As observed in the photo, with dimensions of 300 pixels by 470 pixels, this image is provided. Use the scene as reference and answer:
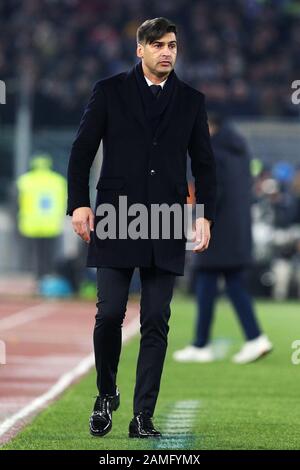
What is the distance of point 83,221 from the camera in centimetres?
741

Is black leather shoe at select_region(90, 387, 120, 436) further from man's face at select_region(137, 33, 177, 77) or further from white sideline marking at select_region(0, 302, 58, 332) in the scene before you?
white sideline marking at select_region(0, 302, 58, 332)

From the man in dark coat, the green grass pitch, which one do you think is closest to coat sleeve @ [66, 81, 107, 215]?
the man in dark coat

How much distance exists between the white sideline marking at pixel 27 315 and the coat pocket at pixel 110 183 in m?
8.86

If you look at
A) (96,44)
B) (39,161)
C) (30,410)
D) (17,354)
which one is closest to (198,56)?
(96,44)

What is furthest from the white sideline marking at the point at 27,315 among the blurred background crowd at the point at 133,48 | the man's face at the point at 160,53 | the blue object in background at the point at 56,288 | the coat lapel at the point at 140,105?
the man's face at the point at 160,53

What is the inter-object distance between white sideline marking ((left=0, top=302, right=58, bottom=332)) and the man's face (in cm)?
912

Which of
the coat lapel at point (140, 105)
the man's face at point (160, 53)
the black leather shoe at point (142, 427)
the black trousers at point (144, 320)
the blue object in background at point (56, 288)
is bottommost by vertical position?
the blue object in background at point (56, 288)

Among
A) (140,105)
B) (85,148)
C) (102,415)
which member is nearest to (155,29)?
(140,105)

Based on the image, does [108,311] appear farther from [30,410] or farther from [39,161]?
[39,161]

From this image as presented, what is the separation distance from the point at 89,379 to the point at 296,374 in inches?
63.4

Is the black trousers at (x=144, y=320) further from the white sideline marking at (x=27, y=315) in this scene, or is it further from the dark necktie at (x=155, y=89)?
the white sideline marking at (x=27, y=315)

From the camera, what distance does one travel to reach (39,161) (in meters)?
24.6

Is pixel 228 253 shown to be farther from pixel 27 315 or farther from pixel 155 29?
pixel 27 315

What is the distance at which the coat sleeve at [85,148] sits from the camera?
294 inches
